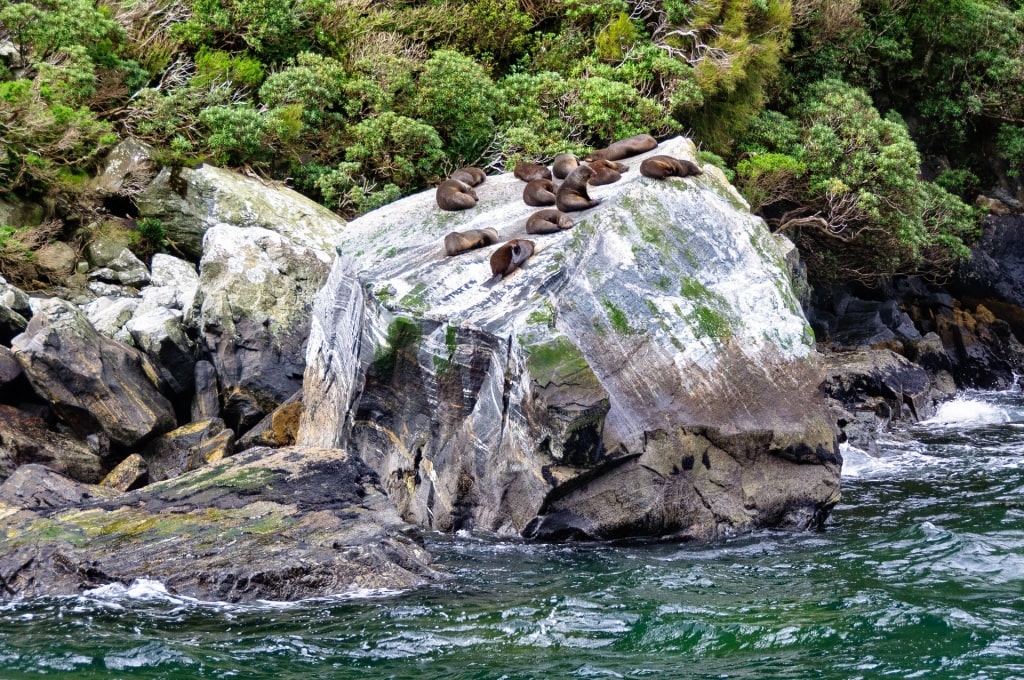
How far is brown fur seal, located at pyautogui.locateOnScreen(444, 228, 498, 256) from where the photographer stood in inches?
415

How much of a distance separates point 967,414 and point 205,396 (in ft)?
38.2

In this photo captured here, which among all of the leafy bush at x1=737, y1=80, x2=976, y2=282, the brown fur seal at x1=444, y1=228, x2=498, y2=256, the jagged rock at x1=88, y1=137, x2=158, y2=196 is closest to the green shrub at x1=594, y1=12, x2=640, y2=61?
the leafy bush at x1=737, y1=80, x2=976, y2=282

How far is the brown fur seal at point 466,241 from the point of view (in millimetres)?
10539

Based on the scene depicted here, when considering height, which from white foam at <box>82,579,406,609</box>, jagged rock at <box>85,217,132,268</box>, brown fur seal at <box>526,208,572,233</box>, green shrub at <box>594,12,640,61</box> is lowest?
white foam at <box>82,579,406,609</box>

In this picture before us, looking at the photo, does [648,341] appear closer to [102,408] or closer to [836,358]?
[102,408]

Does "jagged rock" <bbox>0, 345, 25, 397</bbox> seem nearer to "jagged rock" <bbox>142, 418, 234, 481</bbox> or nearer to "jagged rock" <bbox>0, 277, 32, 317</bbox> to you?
"jagged rock" <bbox>0, 277, 32, 317</bbox>

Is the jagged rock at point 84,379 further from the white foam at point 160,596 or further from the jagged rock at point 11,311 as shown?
the white foam at point 160,596

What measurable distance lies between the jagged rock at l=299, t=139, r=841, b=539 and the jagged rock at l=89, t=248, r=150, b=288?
5.12 meters

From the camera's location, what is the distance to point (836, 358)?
1638 cm

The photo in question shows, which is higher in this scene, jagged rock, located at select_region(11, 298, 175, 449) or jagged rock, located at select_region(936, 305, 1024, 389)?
jagged rock, located at select_region(11, 298, 175, 449)

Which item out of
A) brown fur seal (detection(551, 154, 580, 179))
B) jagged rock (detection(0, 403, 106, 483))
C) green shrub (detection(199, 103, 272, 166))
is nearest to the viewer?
jagged rock (detection(0, 403, 106, 483))

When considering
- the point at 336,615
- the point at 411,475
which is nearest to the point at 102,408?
the point at 411,475

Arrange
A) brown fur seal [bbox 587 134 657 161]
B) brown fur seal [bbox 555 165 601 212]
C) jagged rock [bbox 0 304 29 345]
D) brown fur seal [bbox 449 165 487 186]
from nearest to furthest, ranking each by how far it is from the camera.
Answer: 1. brown fur seal [bbox 555 165 601 212]
2. jagged rock [bbox 0 304 29 345]
3. brown fur seal [bbox 449 165 487 186]
4. brown fur seal [bbox 587 134 657 161]

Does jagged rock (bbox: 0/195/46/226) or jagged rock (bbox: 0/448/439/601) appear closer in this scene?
jagged rock (bbox: 0/448/439/601)
